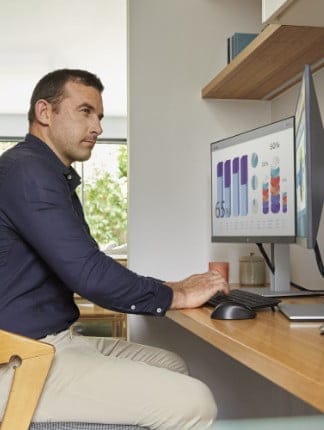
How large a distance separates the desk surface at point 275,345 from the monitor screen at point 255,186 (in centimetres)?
40

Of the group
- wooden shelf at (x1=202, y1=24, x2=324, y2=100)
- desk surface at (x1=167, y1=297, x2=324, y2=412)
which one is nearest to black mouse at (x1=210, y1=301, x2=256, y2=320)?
desk surface at (x1=167, y1=297, x2=324, y2=412)

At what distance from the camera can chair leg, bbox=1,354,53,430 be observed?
3.97 feet

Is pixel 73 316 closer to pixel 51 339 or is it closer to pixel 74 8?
pixel 51 339

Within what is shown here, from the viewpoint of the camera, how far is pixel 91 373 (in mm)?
1372

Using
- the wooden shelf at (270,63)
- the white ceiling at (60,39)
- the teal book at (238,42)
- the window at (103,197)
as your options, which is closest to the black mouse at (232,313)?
the wooden shelf at (270,63)

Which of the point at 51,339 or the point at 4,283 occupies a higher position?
the point at 4,283

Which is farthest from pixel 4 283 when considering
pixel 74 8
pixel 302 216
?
pixel 74 8

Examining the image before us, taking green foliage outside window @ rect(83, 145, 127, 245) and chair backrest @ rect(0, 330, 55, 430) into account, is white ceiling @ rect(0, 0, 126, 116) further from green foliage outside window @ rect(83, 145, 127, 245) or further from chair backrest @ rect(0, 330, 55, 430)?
chair backrest @ rect(0, 330, 55, 430)

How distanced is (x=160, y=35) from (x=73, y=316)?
1.38 m

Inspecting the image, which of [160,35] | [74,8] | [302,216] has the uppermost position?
[74,8]

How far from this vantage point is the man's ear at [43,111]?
5.85 ft

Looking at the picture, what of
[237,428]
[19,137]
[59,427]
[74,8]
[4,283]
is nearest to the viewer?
[59,427]

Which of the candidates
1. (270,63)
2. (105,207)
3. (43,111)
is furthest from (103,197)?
(43,111)

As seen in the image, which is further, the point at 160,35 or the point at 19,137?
the point at 19,137
